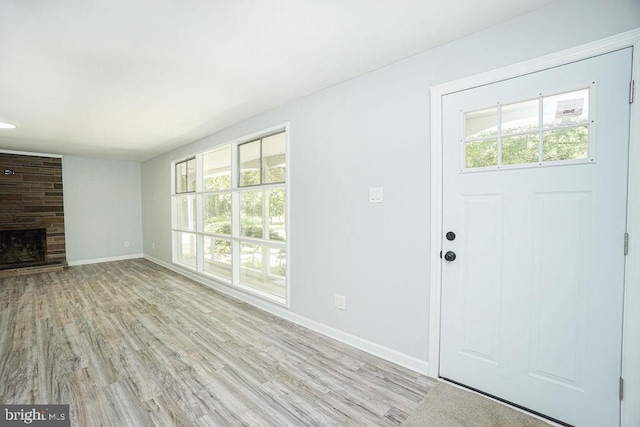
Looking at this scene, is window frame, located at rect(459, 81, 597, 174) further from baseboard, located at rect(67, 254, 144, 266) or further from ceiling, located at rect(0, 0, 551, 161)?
baseboard, located at rect(67, 254, 144, 266)

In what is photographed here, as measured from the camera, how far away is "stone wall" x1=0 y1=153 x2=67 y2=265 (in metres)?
5.42

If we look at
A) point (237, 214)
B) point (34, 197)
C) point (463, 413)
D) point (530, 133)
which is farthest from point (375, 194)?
point (34, 197)

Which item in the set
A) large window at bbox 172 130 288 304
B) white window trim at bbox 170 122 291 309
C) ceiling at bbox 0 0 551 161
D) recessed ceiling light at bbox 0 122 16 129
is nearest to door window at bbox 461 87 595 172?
ceiling at bbox 0 0 551 161

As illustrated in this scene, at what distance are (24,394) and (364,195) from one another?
2.82 m

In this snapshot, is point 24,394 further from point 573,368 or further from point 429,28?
point 429,28

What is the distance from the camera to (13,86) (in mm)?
2592

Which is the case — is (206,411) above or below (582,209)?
below

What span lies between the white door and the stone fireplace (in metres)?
7.50

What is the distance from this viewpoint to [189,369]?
2242mm

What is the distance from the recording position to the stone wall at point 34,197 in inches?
213

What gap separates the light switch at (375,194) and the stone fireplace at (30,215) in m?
6.80

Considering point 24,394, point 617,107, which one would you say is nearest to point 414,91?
point 617,107

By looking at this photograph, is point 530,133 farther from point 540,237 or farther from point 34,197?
point 34,197

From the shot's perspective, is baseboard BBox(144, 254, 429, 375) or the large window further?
the large window
